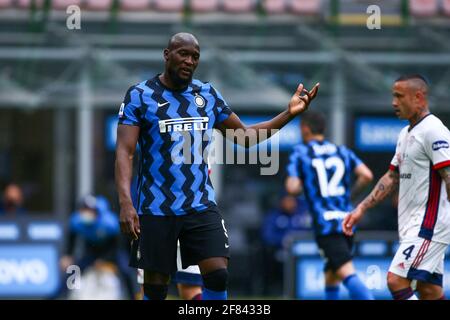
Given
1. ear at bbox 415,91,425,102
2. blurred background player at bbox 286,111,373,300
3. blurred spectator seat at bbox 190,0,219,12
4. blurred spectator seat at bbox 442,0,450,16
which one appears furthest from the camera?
blurred spectator seat at bbox 442,0,450,16

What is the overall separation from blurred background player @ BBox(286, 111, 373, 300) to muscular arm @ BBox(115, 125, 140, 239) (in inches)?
123

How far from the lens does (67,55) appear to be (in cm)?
1667

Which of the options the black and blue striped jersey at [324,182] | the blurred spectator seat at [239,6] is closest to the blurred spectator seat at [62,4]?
the blurred spectator seat at [239,6]

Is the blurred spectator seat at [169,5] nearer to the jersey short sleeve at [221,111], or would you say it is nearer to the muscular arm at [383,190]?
the muscular arm at [383,190]

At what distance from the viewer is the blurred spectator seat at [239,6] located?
682 inches

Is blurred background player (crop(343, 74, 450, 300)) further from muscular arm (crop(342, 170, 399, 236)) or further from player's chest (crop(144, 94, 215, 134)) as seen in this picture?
player's chest (crop(144, 94, 215, 134))

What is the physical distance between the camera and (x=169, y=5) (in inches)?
680

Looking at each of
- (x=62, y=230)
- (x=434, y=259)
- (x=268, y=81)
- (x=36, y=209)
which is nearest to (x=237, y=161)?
(x=268, y=81)

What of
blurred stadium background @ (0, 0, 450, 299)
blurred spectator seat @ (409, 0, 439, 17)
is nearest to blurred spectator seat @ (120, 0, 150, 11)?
blurred stadium background @ (0, 0, 450, 299)

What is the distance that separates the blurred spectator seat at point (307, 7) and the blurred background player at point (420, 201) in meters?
9.19

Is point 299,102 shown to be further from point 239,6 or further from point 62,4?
point 62,4

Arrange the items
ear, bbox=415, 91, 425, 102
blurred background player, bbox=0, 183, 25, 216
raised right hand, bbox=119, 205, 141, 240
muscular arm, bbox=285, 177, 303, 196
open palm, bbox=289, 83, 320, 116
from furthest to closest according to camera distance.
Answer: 1. blurred background player, bbox=0, 183, 25, 216
2. muscular arm, bbox=285, 177, 303, 196
3. ear, bbox=415, 91, 425, 102
4. open palm, bbox=289, 83, 320, 116
5. raised right hand, bbox=119, 205, 141, 240

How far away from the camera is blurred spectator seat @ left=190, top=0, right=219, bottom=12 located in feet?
56.2
